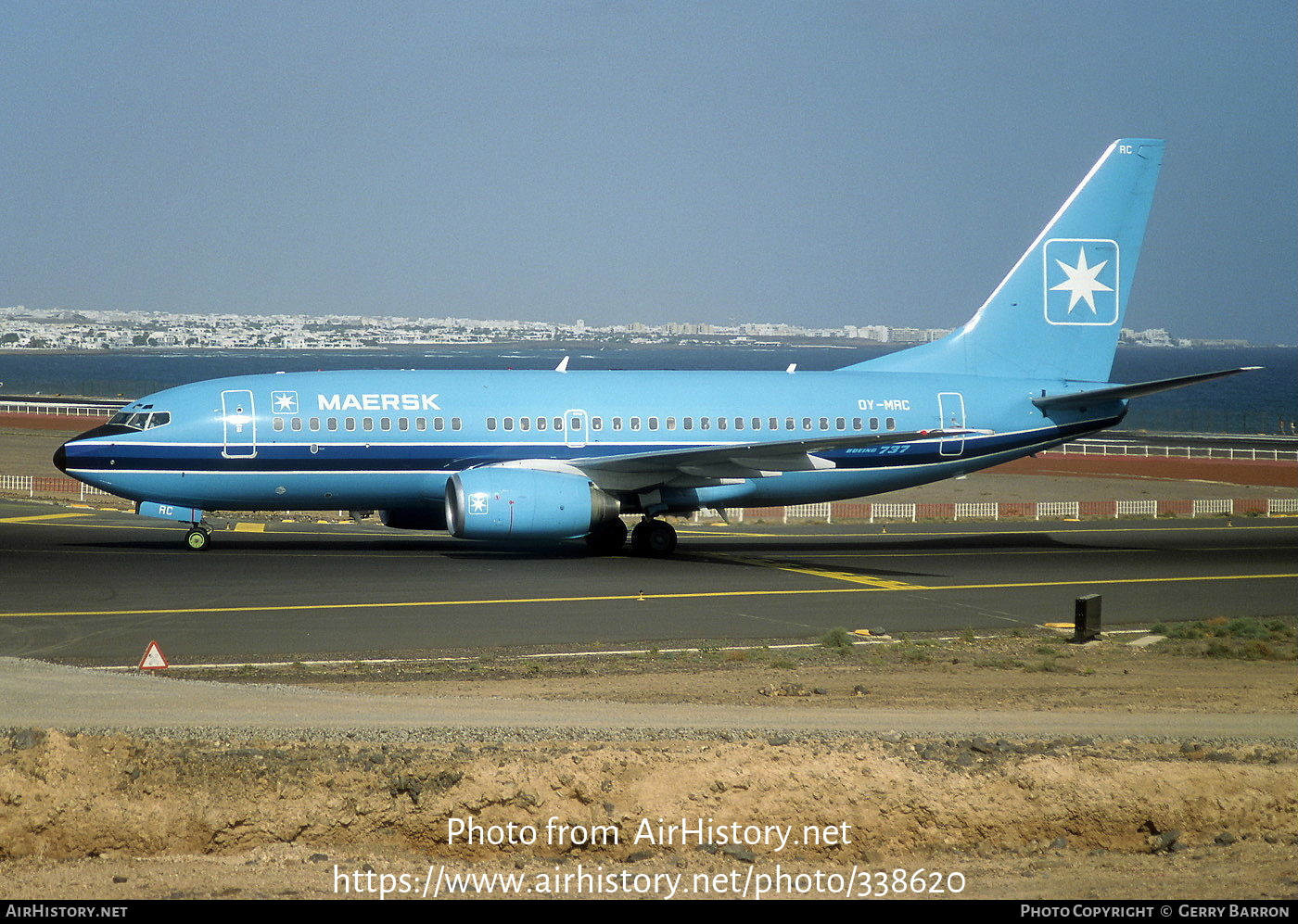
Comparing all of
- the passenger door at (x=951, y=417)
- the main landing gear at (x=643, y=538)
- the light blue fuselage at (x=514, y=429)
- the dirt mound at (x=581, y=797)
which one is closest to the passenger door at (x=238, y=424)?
the light blue fuselage at (x=514, y=429)

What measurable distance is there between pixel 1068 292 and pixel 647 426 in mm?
13040

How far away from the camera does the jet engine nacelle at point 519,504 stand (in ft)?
101

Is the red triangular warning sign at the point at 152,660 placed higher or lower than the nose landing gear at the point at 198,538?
lower

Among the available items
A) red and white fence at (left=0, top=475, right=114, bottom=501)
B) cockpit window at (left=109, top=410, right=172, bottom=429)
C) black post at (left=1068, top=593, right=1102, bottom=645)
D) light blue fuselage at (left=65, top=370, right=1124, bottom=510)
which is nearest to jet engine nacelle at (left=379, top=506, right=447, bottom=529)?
light blue fuselage at (left=65, top=370, right=1124, bottom=510)

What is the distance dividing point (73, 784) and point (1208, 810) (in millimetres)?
10952

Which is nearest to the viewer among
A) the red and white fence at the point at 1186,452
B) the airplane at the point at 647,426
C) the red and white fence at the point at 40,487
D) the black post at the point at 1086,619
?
the black post at the point at 1086,619

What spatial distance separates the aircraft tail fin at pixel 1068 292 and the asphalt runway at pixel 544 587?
17.5 feet

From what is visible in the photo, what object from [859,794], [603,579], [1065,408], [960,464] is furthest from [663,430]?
[859,794]

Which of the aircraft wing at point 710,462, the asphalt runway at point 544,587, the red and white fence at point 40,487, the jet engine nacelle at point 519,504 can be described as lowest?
the asphalt runway at point 544,587

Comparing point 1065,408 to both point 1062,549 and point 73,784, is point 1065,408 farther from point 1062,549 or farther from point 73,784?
point 73,784

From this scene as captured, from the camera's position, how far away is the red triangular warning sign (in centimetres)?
1989

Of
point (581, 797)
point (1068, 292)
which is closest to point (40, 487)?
point (1068, 292)

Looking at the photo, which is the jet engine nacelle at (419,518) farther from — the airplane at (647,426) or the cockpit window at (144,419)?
the cockpit window at (144,419)

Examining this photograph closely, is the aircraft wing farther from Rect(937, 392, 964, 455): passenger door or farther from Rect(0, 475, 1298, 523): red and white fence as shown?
Rect(0, 475, 1298, 523): red and white fence
